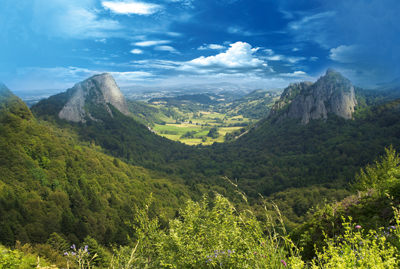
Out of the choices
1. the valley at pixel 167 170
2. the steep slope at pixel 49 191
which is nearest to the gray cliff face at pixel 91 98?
the valley at pixel 167 170

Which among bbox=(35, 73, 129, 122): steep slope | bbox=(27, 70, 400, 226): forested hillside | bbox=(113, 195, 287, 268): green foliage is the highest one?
bbox=(35, 73, 129, 122): steep slope

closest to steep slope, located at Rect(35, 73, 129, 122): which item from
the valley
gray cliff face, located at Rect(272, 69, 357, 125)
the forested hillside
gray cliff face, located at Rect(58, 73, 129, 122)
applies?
gray cliff face, located at Rect(58, 73, 129, 122)

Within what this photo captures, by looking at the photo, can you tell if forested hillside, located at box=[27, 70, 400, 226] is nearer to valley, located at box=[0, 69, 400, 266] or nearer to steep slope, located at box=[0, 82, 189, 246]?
valley, located at box=[0, 69, 400, 266]

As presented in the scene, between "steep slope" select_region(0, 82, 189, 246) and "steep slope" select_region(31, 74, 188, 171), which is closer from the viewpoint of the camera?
"steep slope" select_region(0, 82, 189, 246)

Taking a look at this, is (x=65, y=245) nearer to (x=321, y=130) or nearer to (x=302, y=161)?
(x=302, y=161)

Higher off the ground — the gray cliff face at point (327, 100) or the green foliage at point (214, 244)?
the gray cliff face at point (327, 100)

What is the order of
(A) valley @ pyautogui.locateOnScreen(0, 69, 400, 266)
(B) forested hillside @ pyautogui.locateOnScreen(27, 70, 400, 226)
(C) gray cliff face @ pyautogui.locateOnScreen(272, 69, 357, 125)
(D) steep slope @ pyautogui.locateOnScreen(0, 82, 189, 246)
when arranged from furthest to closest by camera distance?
(C) gray cliff face @ pyautogui.locateOnScreen(272, 69, 357, 125), (B) forested hillside @ pyautogui.locateOnScreen(27, 70, 400, 226), (D) steep slope @ pyautogui.locateOnScreen(0, 82, 189, 246), (A) valley @ pyautogui.locateOnScreen(0, 69, 400, 266)

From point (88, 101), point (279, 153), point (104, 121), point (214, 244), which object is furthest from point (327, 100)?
point (214, 244)

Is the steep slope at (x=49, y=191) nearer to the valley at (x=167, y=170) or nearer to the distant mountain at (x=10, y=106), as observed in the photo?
the distant mountain at (x=10, y=106)
